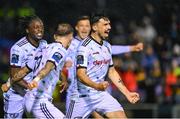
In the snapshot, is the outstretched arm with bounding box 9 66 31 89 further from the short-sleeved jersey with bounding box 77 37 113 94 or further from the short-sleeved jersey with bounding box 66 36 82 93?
the short-sleeved jersey with bounding box 66 36 82 93

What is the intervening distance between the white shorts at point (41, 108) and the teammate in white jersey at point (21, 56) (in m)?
0.61

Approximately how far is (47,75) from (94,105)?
0.95 meters

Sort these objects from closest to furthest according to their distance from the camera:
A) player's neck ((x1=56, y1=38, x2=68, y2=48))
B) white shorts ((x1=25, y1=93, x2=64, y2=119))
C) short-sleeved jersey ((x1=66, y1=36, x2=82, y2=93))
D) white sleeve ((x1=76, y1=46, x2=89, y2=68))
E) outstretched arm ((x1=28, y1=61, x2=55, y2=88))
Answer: outstretched arm ((x1=28, y1=61, x2=55, y2=88))
white shorts ((x1=25, y1=93, x2=64, y2=119))
white sleeve ((x1=76, y1=46, x2=89, y2=68))
player's neck ((x1=56, y1=38, x2=68, y2=48))
short-sleeved jersey ((x1=66, y1=36, x2=82, y2=93))

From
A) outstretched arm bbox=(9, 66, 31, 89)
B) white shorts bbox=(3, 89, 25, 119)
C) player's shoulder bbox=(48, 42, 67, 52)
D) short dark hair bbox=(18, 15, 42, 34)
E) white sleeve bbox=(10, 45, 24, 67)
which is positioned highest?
short dark hair bbox=(18, 15, 42, 34)

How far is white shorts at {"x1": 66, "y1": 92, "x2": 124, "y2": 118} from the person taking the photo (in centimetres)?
1268

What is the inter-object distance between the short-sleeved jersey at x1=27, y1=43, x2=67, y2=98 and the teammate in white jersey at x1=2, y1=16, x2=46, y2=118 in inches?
19.9

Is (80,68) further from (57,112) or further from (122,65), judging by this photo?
(122,65)

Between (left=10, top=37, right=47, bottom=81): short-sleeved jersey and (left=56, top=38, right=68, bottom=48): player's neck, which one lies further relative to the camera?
(left=10, top=37, right=47, bottom=81): short-sleeved jersey

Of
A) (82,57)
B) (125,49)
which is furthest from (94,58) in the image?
(125,49)

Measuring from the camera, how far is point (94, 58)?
41.8 ft

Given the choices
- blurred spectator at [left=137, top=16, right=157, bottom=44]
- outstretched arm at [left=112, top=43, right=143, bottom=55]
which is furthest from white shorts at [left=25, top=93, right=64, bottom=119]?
blurred spectator at [left=137, top=16, right=157, bottom=44]

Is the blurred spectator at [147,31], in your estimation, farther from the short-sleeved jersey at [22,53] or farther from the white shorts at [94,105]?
the white shorts at [94,105]

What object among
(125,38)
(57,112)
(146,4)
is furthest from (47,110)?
(125,38)

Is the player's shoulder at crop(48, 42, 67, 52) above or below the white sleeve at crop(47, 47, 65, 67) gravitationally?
above
